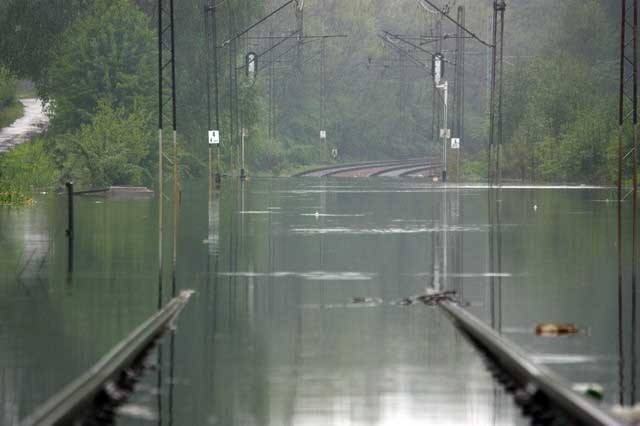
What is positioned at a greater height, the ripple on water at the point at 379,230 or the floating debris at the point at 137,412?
the ripple on water at the point at 379,230

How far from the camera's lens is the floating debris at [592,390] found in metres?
11.6

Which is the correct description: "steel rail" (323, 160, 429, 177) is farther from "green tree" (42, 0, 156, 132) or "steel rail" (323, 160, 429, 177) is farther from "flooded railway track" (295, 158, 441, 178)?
"green tree" (42, 0, 156, 132)

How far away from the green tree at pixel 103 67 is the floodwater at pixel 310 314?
128ft

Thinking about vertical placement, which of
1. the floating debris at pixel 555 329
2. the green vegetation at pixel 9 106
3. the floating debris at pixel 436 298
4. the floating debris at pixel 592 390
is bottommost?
the floating debris at pixel 592 390

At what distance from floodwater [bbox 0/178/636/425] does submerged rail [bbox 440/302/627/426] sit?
0.22 metres

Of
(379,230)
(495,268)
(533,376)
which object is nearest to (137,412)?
(533,376)

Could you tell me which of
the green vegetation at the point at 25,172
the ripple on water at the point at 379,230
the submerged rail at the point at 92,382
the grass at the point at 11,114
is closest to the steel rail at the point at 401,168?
the grass at the point at 11,114

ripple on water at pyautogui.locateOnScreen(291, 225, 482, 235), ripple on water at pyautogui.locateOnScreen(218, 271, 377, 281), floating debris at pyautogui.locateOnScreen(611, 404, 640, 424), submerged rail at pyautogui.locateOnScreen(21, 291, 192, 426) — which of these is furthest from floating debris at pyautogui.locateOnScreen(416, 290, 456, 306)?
ripple on water at pyautogui.locateOnScreen(291, 225, 482, 235)

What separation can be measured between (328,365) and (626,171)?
66.2 m

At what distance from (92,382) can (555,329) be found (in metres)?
6.32

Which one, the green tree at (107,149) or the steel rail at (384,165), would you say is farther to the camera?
the steel rail at (384,165)

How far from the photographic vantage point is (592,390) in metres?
11.6

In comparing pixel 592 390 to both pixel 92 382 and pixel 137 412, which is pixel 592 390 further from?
pixel 92 382

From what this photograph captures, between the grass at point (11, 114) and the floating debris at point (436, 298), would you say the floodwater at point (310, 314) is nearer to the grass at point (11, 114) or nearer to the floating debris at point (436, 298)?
the floating debris at point (436, 298)
